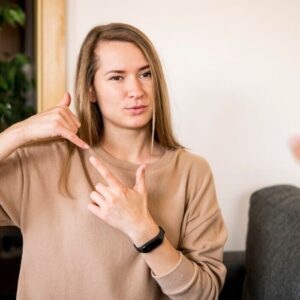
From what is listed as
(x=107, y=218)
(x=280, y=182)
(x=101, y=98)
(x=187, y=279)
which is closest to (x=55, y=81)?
(x=101, y=98)

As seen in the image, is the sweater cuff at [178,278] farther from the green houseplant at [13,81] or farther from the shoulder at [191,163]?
the green houseplant at [13,81]

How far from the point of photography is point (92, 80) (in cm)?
110

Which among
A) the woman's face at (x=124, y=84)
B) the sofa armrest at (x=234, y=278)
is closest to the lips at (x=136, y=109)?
the woman's face at (x=124, y=84)

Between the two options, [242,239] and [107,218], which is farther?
[242,239]

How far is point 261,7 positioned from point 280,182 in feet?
2.15

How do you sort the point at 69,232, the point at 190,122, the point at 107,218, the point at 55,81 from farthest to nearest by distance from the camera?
the point at 190,122, the point at 55,81, the point at 69,232, the point at 107,218

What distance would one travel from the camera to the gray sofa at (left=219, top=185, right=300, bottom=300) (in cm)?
110

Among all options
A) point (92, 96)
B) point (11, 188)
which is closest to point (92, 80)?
point (92, 96)

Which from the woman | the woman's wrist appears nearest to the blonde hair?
the woman

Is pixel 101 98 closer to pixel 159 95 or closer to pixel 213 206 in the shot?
pixel 159 95

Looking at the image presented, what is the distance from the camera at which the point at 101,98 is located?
108 centimetres

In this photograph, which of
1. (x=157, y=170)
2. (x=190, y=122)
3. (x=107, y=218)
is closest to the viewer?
(x=107, y=218)

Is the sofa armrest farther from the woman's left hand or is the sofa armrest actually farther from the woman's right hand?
the woman's right hand

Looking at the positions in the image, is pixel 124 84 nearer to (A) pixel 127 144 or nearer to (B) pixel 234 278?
(A) pixel 127 144
